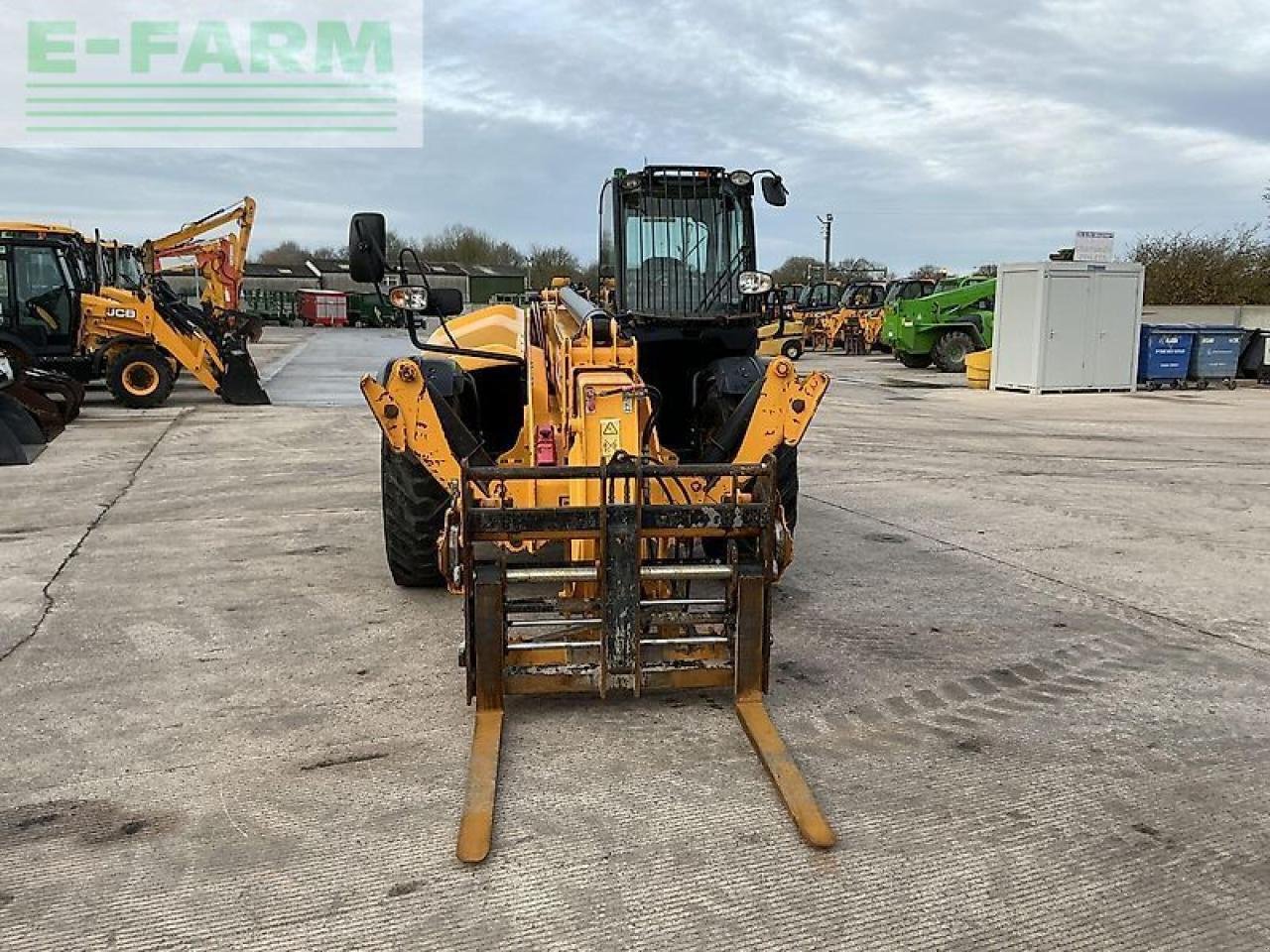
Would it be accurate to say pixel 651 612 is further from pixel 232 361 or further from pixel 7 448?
pixel 232 361

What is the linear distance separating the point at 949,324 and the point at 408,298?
2022 centimetres

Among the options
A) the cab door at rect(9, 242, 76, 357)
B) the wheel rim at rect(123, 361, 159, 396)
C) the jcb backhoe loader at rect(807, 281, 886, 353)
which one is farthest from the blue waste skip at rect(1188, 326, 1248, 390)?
the cab door at rect(9, 242, 76, 357)

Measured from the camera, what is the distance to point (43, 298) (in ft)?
48.3

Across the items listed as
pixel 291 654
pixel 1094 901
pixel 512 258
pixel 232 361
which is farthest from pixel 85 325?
pixel 512 258

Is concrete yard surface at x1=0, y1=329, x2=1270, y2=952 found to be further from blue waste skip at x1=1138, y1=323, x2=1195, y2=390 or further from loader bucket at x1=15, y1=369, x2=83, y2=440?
blue waste skip at x1=1138, y1=323, x2=1195, y2=390

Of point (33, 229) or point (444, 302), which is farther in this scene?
point (33, 229)

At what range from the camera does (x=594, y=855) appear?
305 cm

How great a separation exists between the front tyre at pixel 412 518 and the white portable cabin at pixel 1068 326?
15705mm

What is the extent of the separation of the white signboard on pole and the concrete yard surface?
13883 mm

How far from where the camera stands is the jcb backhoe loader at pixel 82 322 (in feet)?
47.8

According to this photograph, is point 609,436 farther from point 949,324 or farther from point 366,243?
point 949,324

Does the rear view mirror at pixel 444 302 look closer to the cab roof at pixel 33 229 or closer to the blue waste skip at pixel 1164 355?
the cab roof at pixel 33 229

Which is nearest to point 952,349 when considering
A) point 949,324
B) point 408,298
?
point 949,324

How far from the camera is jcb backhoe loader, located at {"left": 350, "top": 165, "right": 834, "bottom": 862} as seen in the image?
3.90 metres
